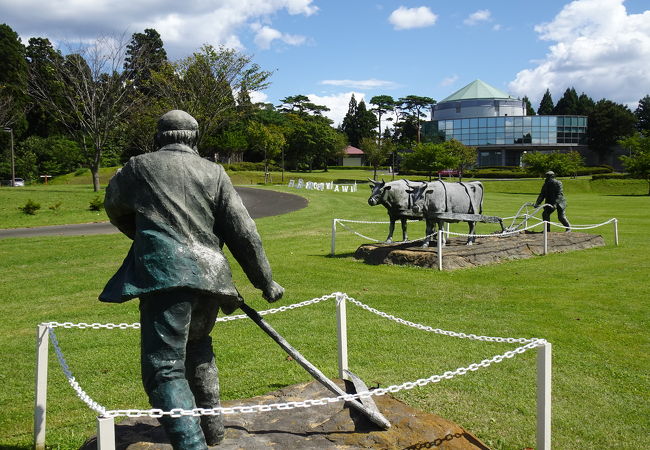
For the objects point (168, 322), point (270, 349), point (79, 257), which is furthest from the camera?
point (79, 257)

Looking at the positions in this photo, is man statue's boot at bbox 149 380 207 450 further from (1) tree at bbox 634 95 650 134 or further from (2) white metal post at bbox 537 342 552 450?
(1) tree at bbox 634 95 650 134

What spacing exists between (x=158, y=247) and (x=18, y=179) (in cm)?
4810

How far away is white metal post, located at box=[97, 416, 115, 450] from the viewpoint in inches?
121

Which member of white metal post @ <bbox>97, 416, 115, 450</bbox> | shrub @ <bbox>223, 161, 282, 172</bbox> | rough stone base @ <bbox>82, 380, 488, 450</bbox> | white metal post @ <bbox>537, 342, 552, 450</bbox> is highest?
shrub @ <bbox>223, 161, 282, 172</bbox>

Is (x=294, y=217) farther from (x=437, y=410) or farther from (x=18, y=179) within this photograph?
(x=18, y=179)

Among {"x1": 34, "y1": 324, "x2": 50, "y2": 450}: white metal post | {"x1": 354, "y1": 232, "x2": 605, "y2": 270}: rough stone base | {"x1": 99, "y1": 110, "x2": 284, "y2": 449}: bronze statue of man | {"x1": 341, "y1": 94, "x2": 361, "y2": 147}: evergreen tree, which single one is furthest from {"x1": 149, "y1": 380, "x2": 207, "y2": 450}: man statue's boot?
{"x1": 341, "y1": 94, "x2": 361, "y2": 147}: evergreen tree

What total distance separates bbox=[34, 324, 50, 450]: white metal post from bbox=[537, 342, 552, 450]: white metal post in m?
3.91

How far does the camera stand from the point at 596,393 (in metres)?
5.77

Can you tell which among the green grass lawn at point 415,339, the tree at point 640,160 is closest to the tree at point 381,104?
the tree at point 640,160

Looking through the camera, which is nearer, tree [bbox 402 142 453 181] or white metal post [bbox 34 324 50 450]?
white metal post [bbox 34 324 50 450]

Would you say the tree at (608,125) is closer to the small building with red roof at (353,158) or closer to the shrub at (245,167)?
the small building with red roof at (353,158)

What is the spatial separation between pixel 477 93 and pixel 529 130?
13.3 m

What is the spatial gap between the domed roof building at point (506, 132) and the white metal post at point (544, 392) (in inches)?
2976

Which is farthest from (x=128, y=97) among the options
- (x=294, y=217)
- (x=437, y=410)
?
(x=437, y=410)
